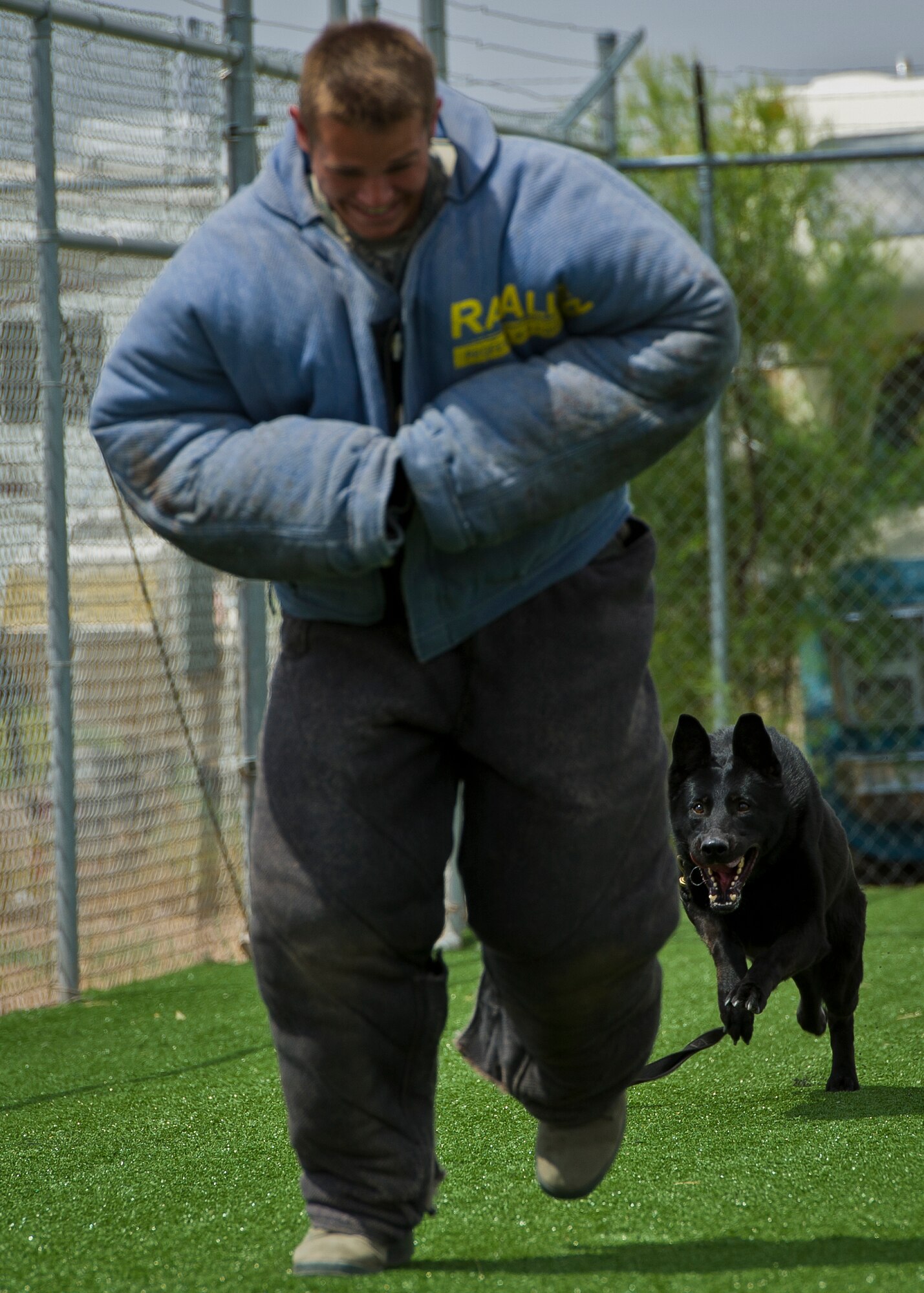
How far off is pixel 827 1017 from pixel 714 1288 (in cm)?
155

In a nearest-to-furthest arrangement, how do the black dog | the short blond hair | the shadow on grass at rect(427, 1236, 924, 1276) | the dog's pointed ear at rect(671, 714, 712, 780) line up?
the short blond hair → the shadow on grass at rect(427, 1236, 924, 1276) → the black dog → the dog's pointed ear at rect(671, 714, 712, 780)

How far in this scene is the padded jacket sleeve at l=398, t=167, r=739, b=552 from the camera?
190 centimetres

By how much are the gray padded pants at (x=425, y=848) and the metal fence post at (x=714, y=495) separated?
193 inches

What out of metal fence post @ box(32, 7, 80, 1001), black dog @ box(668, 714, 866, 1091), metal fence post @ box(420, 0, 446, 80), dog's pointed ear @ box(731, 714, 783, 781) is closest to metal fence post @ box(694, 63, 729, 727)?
metal fence post @ box(420, 0, 446, 80)

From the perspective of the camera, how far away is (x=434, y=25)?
6.22 meters

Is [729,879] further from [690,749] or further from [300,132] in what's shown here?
[300,132]

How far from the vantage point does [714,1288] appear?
6.87 feet

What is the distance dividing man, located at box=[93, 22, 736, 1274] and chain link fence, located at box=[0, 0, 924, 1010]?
306cm

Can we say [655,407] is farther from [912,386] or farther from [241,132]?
[912,386]

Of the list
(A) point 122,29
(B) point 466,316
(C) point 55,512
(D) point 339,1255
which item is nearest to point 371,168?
(B) point 466,316

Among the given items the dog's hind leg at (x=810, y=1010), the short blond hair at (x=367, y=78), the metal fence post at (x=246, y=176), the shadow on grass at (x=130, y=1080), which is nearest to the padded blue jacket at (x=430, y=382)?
the short blond hair at (x=367, y=78)

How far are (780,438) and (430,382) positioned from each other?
562 centimetres

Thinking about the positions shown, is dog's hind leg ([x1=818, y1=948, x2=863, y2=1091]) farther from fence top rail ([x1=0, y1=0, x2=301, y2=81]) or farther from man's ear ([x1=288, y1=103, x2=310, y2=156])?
fence top rail ([x1=0, y1=0, x2=301, y2=81])

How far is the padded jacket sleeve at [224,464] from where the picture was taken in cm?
189
